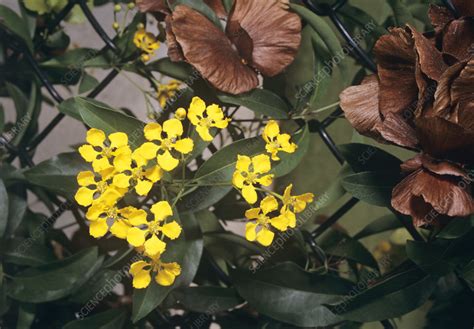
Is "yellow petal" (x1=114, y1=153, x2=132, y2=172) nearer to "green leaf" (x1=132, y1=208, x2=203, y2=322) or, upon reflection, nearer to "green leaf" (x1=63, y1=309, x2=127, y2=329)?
"green leaf" (x1=132, y1=208, x2=203, y2=322)

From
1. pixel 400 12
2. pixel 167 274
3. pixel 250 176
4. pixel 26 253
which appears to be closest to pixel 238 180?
pixel 250 176

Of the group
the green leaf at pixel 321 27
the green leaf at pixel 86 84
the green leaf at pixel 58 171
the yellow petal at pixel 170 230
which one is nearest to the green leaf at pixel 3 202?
the green leaf at pixel 58 171

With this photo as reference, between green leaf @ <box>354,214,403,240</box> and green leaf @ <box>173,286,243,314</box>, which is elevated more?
green leaf @ <box>354,214,403,240</box>

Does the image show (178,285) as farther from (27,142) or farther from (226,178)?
(27,142)

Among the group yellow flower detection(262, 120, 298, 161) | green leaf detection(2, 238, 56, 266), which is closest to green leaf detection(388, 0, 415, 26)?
yellow flower detection(262, 120, 298, 161)

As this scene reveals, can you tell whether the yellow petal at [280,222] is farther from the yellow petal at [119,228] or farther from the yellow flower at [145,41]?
the yellow flower at [145,41]

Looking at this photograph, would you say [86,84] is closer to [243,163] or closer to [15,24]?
[15,24]
